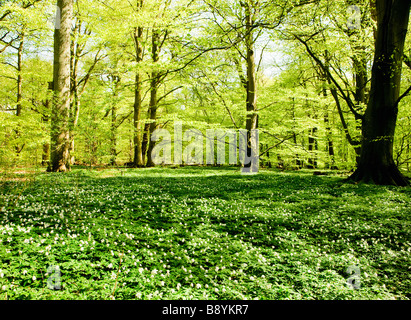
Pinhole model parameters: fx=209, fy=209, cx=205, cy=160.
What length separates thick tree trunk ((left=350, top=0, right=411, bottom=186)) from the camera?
9.88 meters

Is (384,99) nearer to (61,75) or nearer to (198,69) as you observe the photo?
(198,69)

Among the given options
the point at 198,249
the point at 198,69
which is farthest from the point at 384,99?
the point at 198,69

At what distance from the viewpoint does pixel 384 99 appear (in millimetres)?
10266

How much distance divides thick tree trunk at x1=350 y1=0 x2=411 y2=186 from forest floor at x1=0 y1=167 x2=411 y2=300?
4.10m

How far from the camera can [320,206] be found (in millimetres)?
7293

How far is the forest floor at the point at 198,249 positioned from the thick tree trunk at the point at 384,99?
13.4 feet

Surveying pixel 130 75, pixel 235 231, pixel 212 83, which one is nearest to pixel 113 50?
pixel 130 75

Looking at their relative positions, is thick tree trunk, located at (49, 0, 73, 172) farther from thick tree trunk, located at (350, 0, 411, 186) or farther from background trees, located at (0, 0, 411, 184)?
thick tree trunk, located at (350, 0, 411, 186)

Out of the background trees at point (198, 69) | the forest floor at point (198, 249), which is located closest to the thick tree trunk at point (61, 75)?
the background trees at point (198, 69)

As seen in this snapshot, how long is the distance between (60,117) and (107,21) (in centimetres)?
1556

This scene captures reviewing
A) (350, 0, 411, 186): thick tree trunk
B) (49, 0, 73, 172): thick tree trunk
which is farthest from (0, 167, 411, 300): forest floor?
(49, 0, 73, 172): thick tree trunk

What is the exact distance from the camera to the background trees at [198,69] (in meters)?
10.4
